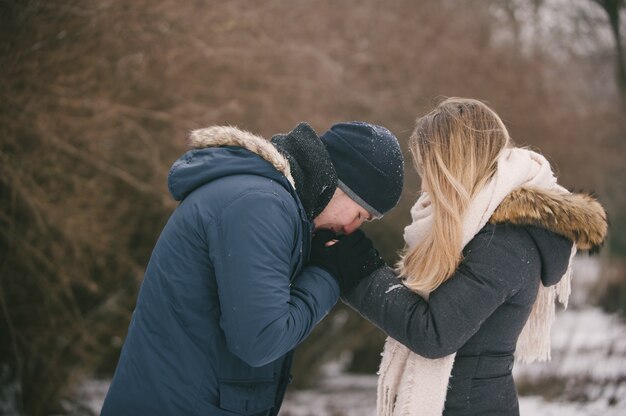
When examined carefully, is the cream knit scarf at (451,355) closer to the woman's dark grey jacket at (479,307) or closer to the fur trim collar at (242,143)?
the woman's dark grey jacket at (479,307)

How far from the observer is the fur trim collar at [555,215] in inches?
80.7

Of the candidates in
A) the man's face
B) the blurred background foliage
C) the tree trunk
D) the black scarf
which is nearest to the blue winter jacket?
the black scarf

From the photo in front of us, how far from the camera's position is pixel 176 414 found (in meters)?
1.94

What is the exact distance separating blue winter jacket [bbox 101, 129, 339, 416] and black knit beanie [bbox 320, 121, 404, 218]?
31 centimetres

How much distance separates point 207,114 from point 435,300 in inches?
195

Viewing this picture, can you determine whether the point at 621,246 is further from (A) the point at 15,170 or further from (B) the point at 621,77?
(A) the point at 15,170

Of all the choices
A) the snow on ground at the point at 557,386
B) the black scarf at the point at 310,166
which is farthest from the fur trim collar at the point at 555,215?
the snow on ground at the point at 557,386

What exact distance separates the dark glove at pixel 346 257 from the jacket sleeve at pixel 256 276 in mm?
259

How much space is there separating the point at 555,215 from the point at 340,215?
2.47 feet

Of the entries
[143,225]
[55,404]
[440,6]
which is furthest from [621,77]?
[55,404]

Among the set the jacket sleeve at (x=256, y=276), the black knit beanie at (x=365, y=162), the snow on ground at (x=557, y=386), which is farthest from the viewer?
the snow on ground at (x=557, y=386)

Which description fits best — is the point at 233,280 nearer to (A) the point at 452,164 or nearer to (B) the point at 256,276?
(B) the point at 256,276

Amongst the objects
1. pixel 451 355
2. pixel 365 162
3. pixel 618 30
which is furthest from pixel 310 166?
pixel 618 30

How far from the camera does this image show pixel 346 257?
2156 mm
